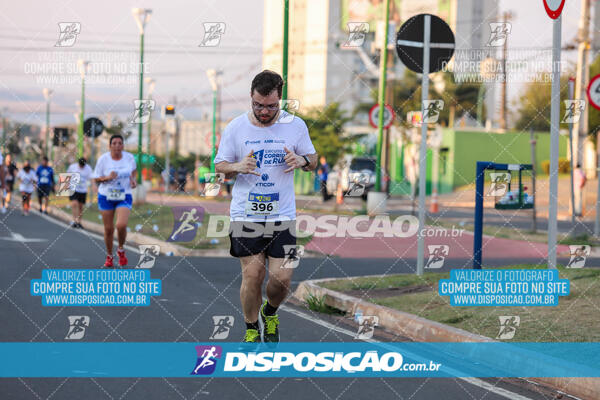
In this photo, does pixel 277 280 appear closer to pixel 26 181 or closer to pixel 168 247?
pixel 168 247

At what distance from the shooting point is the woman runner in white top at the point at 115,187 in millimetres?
11812

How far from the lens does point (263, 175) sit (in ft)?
21.1

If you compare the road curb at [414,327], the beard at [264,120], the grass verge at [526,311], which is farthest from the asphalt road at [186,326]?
the beard at [264,120]

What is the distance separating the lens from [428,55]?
11.0 metres

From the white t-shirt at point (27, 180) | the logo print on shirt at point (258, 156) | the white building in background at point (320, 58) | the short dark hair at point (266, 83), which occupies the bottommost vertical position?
the white t-shirt at point (27, 180)

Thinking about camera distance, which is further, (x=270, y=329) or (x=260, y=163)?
(x=270, y=329)

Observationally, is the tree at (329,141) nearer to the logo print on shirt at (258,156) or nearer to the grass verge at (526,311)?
the grass verge at (526,311)

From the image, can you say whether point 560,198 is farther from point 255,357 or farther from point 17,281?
point 255,357

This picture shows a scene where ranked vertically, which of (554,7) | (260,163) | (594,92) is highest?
(554,7)

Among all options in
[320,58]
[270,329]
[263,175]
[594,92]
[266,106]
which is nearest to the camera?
[266,106]

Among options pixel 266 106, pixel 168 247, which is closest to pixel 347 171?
pixel 168 247

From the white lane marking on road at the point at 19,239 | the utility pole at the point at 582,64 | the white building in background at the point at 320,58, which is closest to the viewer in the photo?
the white lane marking on road at the point at 19,239

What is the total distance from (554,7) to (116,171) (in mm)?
5932

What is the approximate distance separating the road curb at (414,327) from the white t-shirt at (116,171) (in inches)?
113
